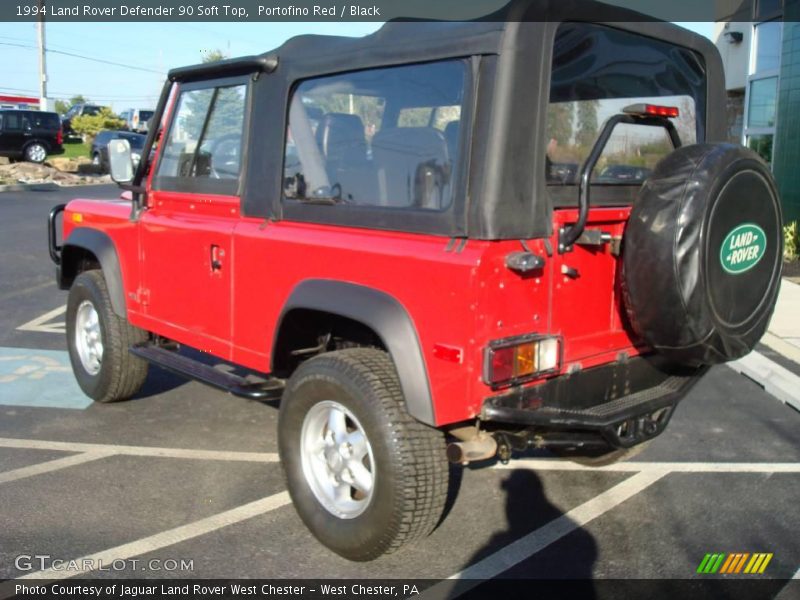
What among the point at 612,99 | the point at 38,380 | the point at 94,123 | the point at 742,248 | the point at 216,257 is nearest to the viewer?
the point at 742,248

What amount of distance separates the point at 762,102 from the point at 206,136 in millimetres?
13396

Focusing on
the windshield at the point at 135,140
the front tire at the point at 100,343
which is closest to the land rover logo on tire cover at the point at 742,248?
the front tire at the point at 100,343

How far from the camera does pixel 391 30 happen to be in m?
3.41

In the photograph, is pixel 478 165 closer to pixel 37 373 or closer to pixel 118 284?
pixel 118 284

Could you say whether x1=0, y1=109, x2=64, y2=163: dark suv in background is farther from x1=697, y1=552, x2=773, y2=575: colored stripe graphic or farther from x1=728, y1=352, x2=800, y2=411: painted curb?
x1=697, y1=552, x2=773, y2=575: colored stripe graphic

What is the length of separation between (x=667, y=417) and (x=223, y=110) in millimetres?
2763

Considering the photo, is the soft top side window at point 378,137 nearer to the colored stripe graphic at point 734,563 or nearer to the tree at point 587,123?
the tree at point 587,123

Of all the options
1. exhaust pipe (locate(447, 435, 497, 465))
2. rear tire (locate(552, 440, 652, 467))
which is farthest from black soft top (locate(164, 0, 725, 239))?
rear tire (locate(552, 440, 652, 467))

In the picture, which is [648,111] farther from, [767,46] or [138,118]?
[138,118]

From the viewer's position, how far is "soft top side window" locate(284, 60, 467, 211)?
10.5 feet

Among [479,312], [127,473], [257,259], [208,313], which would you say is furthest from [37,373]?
[479,312]

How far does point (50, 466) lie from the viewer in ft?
14.5

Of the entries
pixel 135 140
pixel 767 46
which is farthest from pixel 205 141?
pixel 135 140

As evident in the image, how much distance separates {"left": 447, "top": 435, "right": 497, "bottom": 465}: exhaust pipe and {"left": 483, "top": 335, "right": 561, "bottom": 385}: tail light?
31 centimetres
